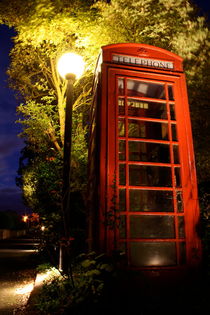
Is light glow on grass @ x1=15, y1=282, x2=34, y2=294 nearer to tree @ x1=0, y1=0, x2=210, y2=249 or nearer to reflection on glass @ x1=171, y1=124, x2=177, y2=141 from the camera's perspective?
tree @ x1=0, y1=0, x2=210, y2=249

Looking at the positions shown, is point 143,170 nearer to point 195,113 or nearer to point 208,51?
point 195,113

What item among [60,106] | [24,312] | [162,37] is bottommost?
[24,312]

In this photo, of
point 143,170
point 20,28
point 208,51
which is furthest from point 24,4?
point 143,170

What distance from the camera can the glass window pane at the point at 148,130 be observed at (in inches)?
223

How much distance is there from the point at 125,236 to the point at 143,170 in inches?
73.9

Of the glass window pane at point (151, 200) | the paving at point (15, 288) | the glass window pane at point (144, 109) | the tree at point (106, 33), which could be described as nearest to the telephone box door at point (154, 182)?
the glass window pane at point (151, 200)

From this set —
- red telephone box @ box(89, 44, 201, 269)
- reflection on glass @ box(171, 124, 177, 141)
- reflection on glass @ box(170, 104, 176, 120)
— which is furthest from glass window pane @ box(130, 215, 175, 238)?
reflection on glass @ box(170, 104, 176, 120)

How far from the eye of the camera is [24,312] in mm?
4609

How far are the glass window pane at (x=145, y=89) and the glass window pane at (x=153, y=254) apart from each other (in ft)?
8.87

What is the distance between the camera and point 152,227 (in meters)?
4.86

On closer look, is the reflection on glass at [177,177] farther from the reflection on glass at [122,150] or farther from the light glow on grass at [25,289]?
the light glow on grass at [25,289]

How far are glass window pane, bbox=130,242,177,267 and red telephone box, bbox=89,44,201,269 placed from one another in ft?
0.05

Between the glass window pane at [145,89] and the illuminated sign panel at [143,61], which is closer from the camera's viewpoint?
the illuminated sign panel at [143,61]

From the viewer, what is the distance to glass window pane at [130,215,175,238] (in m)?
4.73
